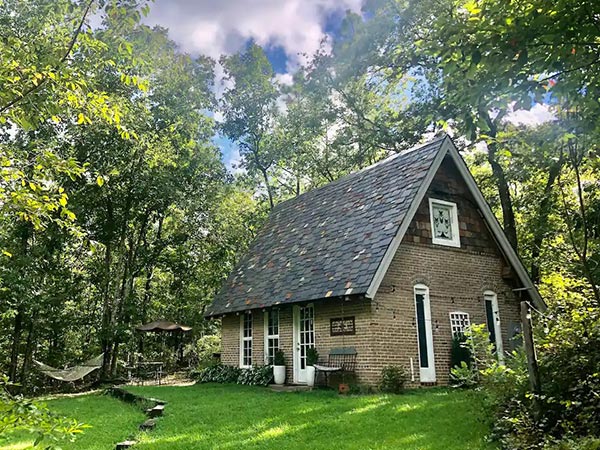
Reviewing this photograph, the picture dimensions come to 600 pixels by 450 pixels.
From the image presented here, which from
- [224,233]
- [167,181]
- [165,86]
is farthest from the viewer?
[224,233]

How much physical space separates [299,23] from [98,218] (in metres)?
18.8

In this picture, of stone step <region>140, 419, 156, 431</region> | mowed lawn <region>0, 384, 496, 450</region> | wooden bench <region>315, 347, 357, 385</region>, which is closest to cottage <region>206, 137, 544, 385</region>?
wooden bench <region>315, 347, 357, 385</region>

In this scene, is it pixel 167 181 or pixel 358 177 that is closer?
pixel 358 177

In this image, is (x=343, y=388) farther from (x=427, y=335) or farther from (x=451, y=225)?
(x=451, y=225)

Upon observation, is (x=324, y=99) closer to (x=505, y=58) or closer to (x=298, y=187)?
(x=298, y=187)

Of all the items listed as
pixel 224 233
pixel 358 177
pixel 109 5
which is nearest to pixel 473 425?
pixel 109 5

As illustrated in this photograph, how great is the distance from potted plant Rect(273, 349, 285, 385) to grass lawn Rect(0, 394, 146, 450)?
3.99m

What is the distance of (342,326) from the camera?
12289mm

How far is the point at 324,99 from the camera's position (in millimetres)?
24000

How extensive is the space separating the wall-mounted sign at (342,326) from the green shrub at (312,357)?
750mm

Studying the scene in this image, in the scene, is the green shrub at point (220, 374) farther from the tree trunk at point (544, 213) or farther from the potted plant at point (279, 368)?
the tree trunk at point (544, 213)

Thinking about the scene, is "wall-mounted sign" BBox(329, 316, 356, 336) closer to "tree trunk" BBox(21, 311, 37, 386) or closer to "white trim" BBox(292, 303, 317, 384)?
"white trim" BBox(292, 303, 317, 384)

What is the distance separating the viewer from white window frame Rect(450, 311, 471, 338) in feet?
42.9

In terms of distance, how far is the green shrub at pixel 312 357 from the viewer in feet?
41.9
